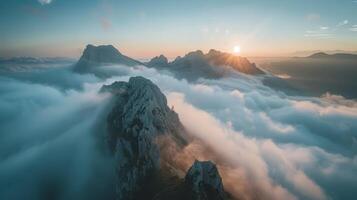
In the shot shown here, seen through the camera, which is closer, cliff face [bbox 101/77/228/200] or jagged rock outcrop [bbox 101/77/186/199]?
cliff face [bbox 101/77/228/200]

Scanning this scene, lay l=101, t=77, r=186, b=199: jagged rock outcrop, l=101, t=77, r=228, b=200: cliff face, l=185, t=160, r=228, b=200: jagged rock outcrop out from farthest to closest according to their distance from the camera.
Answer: l=101, t=77, r=186, b=199: jagged rock outcrop < l=101, t=77, r=228, b=200: cliff face < l=185, t=160, r=228, b=200: jagged rock outcrop

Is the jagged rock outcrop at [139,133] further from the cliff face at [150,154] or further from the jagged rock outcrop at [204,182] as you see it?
the jagged rock outcrop at [204,182]

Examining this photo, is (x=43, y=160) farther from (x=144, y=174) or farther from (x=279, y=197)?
(x=279, y=197)

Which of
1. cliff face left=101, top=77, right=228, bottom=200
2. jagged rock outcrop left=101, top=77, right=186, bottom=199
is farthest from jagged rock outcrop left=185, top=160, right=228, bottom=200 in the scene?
jagged rock outcrop left=101, top=77, right=186, bottom=199

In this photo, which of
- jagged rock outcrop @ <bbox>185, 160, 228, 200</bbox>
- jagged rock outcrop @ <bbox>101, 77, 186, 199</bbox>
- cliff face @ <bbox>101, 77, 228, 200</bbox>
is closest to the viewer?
jagged rock outcrop @ <bbox>185, 160, 228, 200</bbox>

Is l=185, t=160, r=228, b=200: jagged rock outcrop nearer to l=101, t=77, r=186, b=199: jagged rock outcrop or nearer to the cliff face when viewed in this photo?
the cliff face

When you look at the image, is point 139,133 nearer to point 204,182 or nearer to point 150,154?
point 150,154
